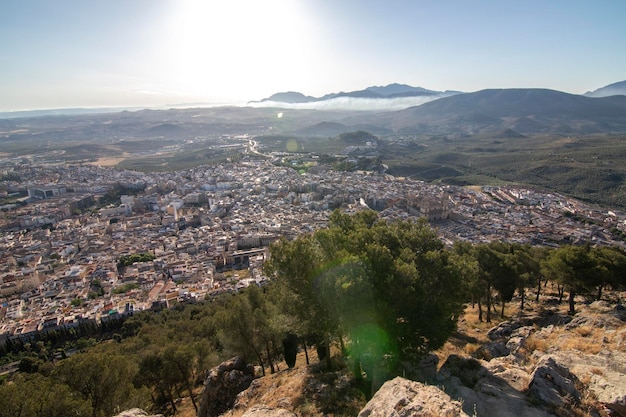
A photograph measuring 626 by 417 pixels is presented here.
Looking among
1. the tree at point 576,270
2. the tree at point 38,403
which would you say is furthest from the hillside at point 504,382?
the tree at point 38,403

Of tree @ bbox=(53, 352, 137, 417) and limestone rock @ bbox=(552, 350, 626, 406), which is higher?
limestone rock @ bbox=(552, 350, 626, 406)

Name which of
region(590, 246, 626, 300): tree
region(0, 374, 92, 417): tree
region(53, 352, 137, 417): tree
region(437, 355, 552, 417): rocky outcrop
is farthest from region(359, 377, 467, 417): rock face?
region(590, 246, 626, 300): tree

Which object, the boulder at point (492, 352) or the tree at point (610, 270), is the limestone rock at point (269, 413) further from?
the tree at point (610, 270)

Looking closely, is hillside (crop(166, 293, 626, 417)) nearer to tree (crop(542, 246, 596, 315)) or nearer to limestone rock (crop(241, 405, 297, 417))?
limestone rock (crop(241, 405, 297, 417))

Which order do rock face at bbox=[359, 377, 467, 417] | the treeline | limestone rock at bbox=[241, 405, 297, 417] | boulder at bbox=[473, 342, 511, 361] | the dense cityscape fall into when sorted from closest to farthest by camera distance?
rock face at bbox=[359, 377, 467, 417] < limestone rock at bbox=[241, 405, 297, 417] < the treeline < boulder at bbox=[473, 342, 511, 361] < the dense cityscape

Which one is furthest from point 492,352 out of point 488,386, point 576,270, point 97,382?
point 97,382

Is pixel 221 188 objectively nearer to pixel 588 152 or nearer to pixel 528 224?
pixel 528 224
